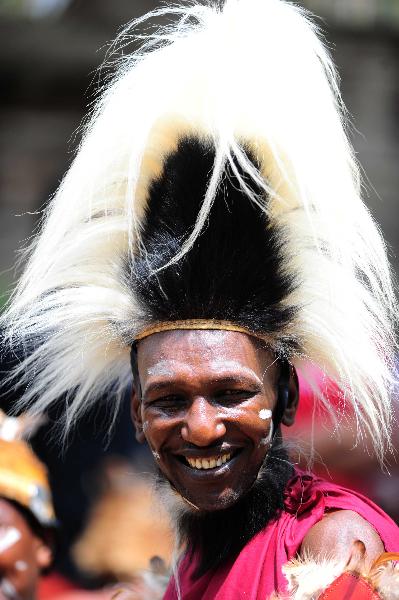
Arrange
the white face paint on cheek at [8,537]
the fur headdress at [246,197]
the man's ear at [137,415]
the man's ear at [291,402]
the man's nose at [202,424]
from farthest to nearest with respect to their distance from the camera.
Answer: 1. the white face paint on cheek at [8,537]
2. the man's ear at [137,415]
3. the man's ear at [291,402]
4. the fur headdress at [246,197]
5. the man's nose at [202,424]

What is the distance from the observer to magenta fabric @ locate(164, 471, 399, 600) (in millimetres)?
1795

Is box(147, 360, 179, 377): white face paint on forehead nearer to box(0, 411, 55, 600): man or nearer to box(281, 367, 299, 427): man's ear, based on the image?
box(281, 367, 299, 427): man's ear

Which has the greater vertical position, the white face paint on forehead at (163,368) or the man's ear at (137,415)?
the white face paint on forehead at (163,368)

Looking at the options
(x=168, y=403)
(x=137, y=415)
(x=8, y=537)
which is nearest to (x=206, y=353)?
(x=168, y=403)

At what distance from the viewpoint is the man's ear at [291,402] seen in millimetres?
2039

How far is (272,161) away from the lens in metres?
1.98

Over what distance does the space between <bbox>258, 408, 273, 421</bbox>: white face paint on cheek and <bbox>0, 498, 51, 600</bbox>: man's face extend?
5.21 feet

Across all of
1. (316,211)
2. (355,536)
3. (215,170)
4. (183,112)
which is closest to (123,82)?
(183,112)

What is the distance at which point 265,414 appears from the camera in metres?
1.90

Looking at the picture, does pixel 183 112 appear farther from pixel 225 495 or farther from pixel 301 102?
pixel 225 495

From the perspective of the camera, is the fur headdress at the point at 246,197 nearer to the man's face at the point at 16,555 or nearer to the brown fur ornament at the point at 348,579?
the brown fur ornament at the point at 348,579

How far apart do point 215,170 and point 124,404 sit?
1.63m

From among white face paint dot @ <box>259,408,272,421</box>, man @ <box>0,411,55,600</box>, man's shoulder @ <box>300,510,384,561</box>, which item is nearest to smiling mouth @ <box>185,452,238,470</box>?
white face paint dot @ <box>259,408,272,421</box>

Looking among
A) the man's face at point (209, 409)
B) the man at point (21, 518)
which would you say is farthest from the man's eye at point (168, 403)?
the man at point (21, 518)
